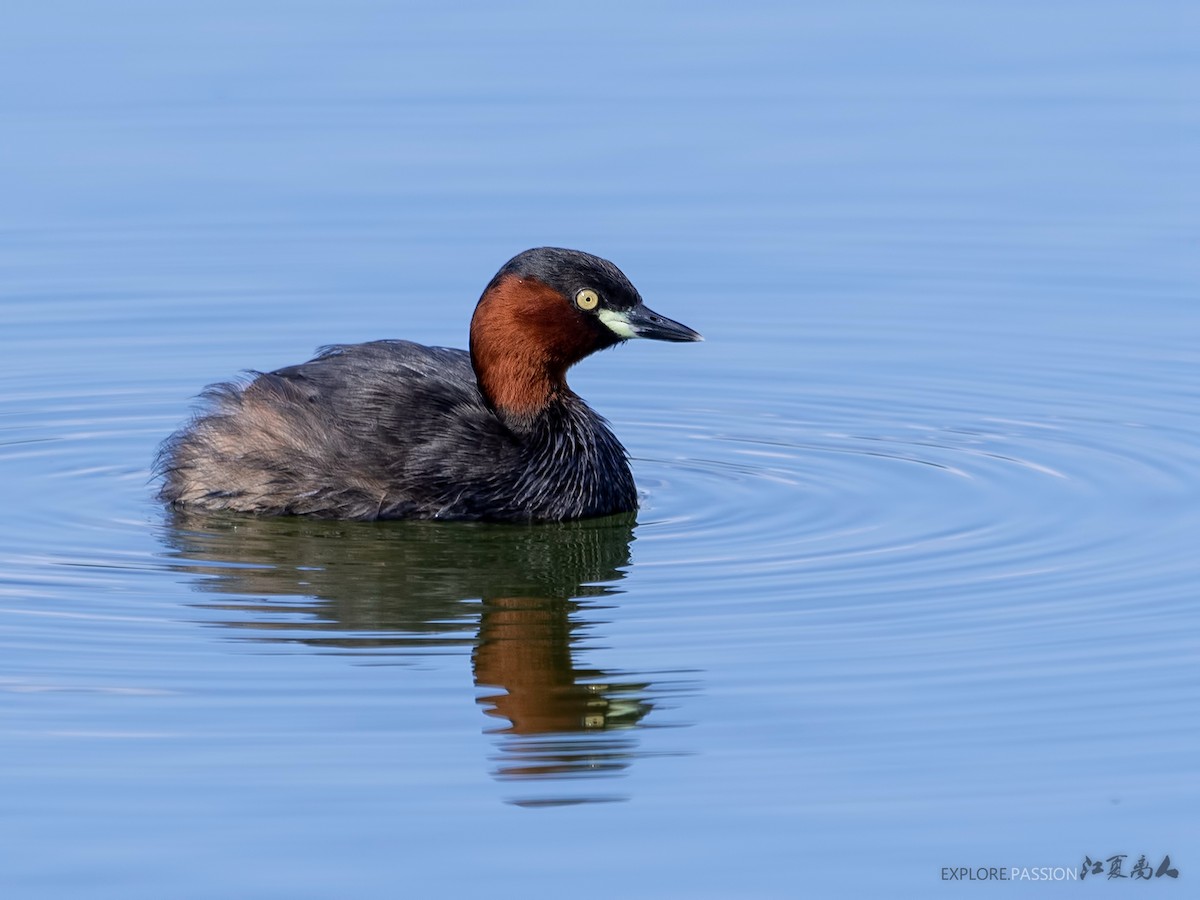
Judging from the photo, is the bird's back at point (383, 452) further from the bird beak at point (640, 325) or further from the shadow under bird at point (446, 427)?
the bird beak at point (640, 325)

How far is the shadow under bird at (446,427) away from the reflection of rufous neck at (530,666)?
52.6 inches

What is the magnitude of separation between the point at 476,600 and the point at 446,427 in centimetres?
152

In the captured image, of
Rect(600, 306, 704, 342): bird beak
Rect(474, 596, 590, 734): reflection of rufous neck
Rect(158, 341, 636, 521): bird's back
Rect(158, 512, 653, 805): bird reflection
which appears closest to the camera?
Rect(158, 512, 653, 805): bird reflection

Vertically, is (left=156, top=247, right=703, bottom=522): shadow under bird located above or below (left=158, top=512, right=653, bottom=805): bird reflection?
above

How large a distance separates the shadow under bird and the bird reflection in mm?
122

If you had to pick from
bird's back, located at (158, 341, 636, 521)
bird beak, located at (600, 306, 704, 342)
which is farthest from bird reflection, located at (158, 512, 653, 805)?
bird beak, located at (600, 306, 704, 342)

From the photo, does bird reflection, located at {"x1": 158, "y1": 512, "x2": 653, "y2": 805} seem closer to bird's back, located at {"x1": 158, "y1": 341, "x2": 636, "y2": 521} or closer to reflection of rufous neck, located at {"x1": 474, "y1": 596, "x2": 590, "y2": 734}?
reflection of rufous neck, located at {"x1": 474, "y1": 596, "x2": 590, "y2": 734}

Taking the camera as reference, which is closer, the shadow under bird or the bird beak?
the shadow under bird

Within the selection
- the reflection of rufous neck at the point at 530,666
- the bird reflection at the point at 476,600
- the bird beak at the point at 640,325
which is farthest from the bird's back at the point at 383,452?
the reflection of rufous neck at the point at 530,666

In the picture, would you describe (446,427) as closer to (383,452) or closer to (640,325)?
(383,452)

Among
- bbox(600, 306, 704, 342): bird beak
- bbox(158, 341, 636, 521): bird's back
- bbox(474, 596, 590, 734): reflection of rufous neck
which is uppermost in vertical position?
bbox(600, 306, 704, 342): bird beak

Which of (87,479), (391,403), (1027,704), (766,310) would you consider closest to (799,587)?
(1027,704)

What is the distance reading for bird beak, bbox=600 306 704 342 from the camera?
12195 mm

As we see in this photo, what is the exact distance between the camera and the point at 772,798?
8156mm
